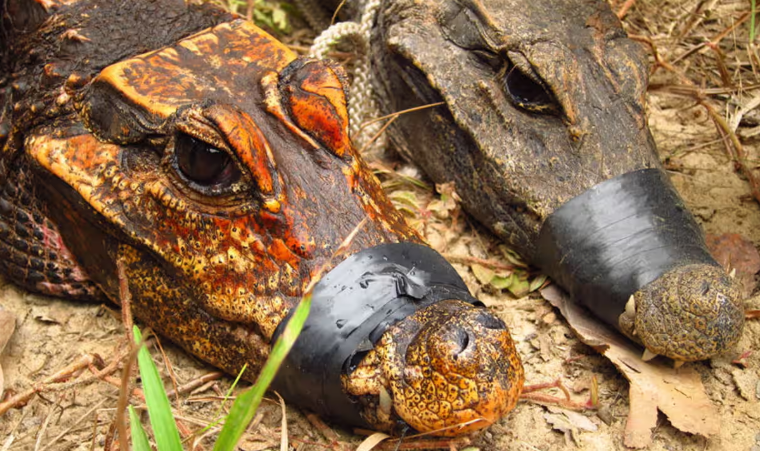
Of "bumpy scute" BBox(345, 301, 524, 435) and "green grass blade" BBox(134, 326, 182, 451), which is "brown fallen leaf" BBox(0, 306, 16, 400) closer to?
"green grass blade" BBox(134, 326, 182, 451)

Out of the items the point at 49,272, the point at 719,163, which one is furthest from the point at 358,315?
the point at 719,163

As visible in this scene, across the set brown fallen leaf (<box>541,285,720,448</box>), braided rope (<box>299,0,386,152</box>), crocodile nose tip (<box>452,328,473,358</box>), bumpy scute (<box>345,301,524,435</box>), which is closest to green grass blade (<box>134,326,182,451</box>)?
bumpy scute (<box>345,301,524,435</box>)

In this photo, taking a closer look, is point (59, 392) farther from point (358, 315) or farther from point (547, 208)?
point (547, 208)

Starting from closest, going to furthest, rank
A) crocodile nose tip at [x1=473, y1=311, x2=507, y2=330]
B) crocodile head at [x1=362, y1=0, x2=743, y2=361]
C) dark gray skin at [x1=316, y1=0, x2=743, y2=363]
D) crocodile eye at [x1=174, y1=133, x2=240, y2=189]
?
crocodile nose tip at [x1=473, y1=311, x2=507, y2=330] < crocodile eye at [x1=174, y1=133, x2=240, y2=189] < crocodile head at [x1=362, y1=0, x2=743, y2=361] < dark gray skin at [x1=316, y1=0, x2=743, y2=363]

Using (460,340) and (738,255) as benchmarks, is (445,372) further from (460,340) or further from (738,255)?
(738,255)

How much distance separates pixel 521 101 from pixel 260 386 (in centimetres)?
196

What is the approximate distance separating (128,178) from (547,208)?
5.23ft

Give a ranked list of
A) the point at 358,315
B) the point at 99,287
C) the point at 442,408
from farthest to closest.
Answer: the point at 99,287, the point at 358,315, the point at 442,408

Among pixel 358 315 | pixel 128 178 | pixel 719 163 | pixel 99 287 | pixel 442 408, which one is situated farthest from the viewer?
pixel 719 163

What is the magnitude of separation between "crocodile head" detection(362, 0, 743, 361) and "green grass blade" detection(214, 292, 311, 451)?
141cm

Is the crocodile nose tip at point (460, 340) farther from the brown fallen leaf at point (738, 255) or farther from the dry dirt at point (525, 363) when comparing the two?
the brown fallen leaf at point (738, 255)

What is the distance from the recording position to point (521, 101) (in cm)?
328

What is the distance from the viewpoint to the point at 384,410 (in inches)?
85.4

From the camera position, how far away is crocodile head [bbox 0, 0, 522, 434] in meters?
2.15
